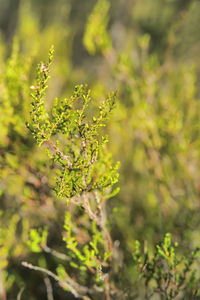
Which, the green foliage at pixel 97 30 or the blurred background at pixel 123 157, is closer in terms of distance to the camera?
the blurred background at pixel 123 157

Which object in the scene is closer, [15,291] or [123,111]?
[15,291]

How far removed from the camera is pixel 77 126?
1181 millimetres

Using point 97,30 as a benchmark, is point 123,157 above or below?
below

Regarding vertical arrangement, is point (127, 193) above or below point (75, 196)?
above

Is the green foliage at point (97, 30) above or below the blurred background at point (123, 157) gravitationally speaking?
above

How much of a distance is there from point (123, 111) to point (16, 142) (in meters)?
1.44

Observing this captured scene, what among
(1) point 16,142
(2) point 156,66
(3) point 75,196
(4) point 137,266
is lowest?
(4) point 137,266

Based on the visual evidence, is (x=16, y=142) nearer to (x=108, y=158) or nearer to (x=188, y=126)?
(x=108, y=158)

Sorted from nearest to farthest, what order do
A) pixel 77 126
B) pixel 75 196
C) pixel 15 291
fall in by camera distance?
pixel 77 126 < pixel 75 196 < pixel 15 291

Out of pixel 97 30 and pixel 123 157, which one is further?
pixel 123 157

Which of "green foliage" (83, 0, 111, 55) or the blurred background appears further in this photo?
"green foliage" (83, 0, 111, 55)

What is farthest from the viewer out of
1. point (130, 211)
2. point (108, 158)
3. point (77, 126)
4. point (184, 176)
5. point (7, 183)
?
point (130, 211)

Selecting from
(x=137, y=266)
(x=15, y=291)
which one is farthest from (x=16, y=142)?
(x=15, y=291)

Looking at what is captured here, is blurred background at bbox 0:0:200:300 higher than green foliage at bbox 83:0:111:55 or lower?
lower
